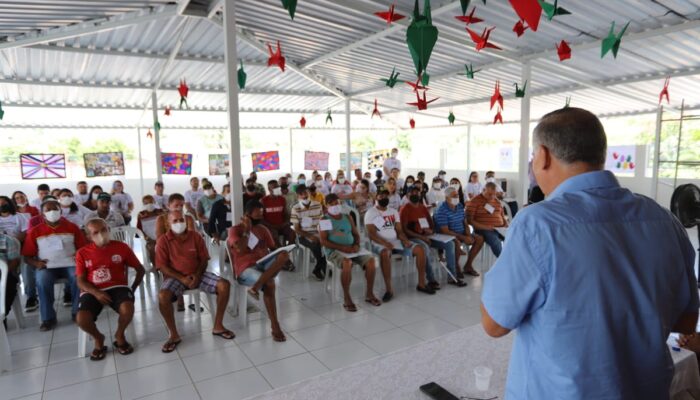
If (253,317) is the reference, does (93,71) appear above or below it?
above

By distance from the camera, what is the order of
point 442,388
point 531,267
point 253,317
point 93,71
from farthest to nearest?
point 93,71 → point 253,317 → point 442,388 → point 531,267

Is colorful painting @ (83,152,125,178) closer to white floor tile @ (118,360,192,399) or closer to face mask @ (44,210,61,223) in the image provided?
face mask @ (44,210,61,223)

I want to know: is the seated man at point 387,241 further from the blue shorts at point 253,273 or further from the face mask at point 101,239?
the face mask at point 101,239

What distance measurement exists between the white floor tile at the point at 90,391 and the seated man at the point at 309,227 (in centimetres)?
279

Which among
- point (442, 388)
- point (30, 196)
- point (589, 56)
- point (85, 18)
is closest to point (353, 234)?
point (442, 388)

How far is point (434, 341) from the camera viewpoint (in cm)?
249

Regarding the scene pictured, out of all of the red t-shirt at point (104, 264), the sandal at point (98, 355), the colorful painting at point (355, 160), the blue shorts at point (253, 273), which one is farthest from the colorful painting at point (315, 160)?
the sandal at point (98, 355)

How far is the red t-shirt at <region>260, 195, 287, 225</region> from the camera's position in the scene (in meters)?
6.04

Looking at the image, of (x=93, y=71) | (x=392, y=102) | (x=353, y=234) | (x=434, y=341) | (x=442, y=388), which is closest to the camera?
(x=442, y=388)

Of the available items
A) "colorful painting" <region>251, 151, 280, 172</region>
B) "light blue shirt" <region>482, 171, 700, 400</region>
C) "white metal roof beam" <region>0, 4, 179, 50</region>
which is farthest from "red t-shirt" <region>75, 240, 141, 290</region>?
"colorful painting" <region>251, 151, 280, 172</region>

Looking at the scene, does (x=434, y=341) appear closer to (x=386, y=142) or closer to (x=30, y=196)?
(x=30, y=196)

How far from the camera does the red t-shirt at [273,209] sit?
19.8 feet

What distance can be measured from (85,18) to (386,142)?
13.7 m

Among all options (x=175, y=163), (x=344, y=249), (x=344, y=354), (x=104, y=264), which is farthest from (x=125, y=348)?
(x=175, y=163)
